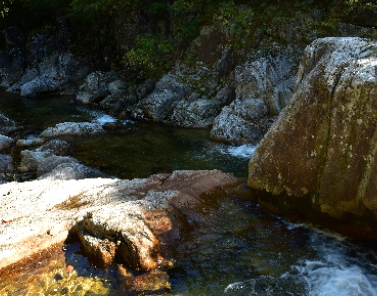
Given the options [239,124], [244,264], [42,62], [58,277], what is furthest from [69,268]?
[42,62]

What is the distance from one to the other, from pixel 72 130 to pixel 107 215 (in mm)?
9911

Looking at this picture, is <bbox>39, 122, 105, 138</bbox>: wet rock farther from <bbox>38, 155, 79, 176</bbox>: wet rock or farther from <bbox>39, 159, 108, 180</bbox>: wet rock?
<bbox>39, 159, 108, 180</bbox>: wet rock

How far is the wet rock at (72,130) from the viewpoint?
47.5ft

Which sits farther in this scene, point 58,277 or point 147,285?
point 58,277

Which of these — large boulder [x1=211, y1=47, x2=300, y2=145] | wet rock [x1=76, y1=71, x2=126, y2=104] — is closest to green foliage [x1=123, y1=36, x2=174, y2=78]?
wet rock [x1=76, y1=71, x2=126, y2=104]

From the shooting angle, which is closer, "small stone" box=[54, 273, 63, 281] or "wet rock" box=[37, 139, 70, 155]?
"small stone" box=[54, 273, 63, 281]

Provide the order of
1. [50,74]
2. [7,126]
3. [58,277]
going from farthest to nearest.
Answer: [50,74] → [7,126] → [58,277]

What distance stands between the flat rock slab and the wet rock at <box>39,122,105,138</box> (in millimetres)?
6314

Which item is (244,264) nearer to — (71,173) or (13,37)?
(71,173)

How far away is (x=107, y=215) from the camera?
18.7ft

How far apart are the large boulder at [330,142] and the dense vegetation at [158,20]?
5.76 m

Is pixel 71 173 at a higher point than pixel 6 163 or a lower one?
higher

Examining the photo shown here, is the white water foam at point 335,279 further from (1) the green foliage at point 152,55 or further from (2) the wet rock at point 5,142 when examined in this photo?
(1) the green foliage at point 152,55

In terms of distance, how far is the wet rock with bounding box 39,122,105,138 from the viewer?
47.5 feet
